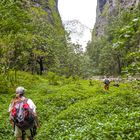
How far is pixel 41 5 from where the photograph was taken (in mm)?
163750

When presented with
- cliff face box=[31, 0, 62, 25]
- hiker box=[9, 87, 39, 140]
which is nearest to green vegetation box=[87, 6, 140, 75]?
hiker box=[9, 87, 39, 140]

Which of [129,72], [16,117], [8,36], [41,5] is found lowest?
[16,117]

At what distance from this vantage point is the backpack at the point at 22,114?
1026cm

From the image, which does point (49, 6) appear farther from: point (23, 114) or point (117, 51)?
point (23, 114)

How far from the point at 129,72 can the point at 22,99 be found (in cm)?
433

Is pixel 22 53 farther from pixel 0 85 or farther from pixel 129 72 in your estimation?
pixel 129 72

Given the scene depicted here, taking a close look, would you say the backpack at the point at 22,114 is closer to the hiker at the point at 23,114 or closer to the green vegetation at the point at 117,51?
the hiker at the point at 23,114

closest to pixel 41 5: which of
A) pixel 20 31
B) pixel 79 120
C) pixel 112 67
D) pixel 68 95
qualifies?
pixel 112 67

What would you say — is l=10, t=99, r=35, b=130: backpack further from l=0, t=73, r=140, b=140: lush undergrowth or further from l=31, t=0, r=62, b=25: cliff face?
l=31, t=0, r=62, b=25: cliff face

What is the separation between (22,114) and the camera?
1025cm

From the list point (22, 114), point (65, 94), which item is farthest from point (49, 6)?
point (22, 114)

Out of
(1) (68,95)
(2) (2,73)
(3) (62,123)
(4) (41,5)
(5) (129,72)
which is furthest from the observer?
(4) (41,5)

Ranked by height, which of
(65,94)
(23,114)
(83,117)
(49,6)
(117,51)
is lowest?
(83,117)

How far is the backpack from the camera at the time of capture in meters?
10.3
